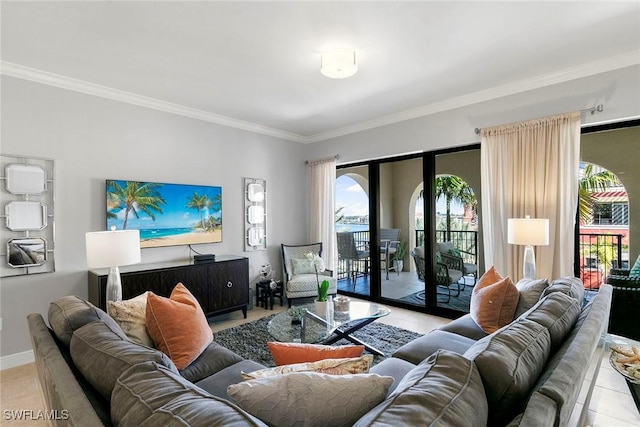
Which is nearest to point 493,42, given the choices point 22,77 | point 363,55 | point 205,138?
point 363,55

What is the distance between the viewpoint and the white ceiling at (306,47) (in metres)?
2.13

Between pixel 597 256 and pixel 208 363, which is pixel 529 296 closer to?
pixel 597 256

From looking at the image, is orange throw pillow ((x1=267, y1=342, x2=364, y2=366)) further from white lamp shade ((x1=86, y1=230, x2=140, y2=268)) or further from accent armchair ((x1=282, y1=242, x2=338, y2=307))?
accent armchair ((x1=282, y1=242, x2=338, y2=307))

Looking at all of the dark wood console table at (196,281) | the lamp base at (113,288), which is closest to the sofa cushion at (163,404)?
the lamp base at (113,288)

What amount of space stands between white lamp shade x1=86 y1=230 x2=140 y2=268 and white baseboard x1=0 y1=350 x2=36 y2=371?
1527 mm

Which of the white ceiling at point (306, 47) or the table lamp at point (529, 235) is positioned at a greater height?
the white ceiling at point (306, 47)

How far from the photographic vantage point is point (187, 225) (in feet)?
13.0

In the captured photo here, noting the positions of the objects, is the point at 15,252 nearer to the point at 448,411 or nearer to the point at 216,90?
the point at 216,90

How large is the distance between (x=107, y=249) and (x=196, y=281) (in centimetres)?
143

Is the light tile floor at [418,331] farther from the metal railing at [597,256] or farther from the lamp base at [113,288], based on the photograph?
the metal railing at [597,256]

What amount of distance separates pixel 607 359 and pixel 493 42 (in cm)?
231

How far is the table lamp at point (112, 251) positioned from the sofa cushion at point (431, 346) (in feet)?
6.78

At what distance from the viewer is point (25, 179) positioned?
2.88 metres

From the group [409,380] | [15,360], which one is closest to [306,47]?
[409,380]
